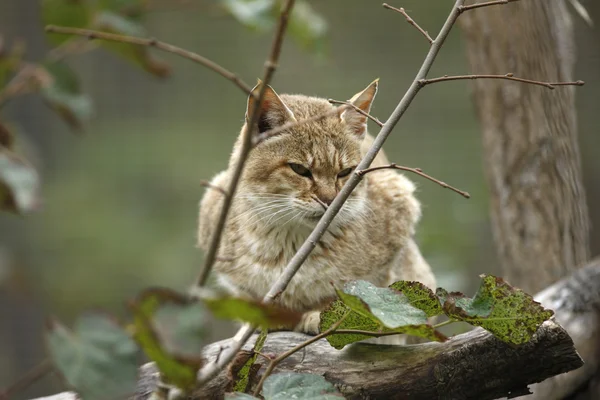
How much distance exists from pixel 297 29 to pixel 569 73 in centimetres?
139

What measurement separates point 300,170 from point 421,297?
3.35 ft

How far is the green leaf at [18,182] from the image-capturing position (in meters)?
0.96

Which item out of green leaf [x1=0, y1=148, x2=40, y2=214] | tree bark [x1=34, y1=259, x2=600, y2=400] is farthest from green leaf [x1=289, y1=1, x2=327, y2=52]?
green leaf [x1=0, y1=148, x2=40, y2=214]

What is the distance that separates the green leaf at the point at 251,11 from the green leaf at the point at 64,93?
491 millimetres

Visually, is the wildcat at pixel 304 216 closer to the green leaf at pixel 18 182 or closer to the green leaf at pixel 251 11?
the green leaf at pixel 251 11

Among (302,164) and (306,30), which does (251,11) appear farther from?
(302,164)

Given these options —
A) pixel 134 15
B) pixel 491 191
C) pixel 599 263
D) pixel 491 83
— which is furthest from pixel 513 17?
pixel 134 15

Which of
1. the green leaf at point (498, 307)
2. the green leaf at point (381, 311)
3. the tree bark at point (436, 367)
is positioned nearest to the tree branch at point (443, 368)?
the tree bark at point (436, 367)

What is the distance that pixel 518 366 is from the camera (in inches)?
64.3

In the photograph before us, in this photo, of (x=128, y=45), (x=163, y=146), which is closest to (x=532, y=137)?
(x=128, y=45)

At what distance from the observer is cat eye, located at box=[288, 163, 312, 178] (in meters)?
2.43

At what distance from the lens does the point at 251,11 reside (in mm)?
1672

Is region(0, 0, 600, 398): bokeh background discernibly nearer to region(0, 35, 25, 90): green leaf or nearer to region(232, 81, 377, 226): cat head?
region(232, 81, 377, 226): cat head

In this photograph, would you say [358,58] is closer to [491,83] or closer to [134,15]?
[491,83]
